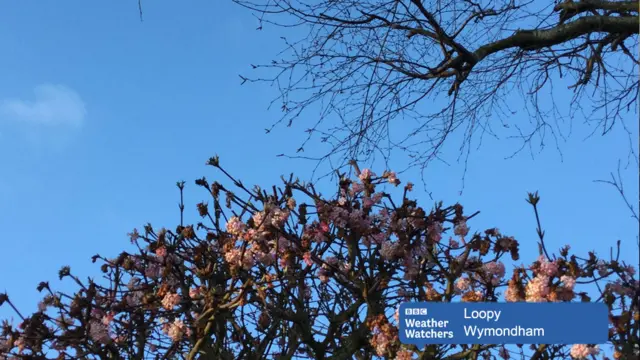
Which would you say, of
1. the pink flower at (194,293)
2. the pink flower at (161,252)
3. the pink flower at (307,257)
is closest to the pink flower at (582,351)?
the pink flower at (307,257)

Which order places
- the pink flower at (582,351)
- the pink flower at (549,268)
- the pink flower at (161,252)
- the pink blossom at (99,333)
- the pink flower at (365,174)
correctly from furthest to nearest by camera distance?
the pink flower at (365,174) < the pink flower at (161,252) < the pink blossom at (99,333) < the pink flower at (549,268) < the pink flower at (582,351)

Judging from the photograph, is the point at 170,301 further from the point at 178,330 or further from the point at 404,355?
the point at 404,355

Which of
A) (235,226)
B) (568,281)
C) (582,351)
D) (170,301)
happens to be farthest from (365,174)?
(582,351)

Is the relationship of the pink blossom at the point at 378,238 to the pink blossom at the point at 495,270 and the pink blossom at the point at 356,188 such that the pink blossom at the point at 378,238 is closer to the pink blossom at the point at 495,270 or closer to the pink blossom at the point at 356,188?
the pink blossom at the point at 356,188

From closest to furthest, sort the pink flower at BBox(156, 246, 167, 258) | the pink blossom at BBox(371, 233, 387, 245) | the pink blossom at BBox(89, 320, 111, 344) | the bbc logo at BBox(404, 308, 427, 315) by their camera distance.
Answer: the bbc logo at BBox(404, 308, 427, 315), the pink blossom at BBox(89, 320, 111, 344), the pink blossom at BBox(371, 233, 387, 245), the pink flower at BBox(156, 246, 167, 258)

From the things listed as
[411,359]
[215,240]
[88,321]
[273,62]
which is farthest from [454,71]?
[88,321]

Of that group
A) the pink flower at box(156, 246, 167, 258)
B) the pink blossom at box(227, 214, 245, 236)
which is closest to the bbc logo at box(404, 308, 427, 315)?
the pink blossom at box(227, 214, 245, 236)

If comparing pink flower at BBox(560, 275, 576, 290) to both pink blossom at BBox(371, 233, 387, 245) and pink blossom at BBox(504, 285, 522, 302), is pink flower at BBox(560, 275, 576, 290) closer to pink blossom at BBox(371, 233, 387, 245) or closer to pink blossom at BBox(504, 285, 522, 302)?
pink blossom at BBox(504, 285, 522, 302)

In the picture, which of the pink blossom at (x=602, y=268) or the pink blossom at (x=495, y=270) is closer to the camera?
the pink blossom at (x=602, y=268)

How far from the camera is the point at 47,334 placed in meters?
4.16
